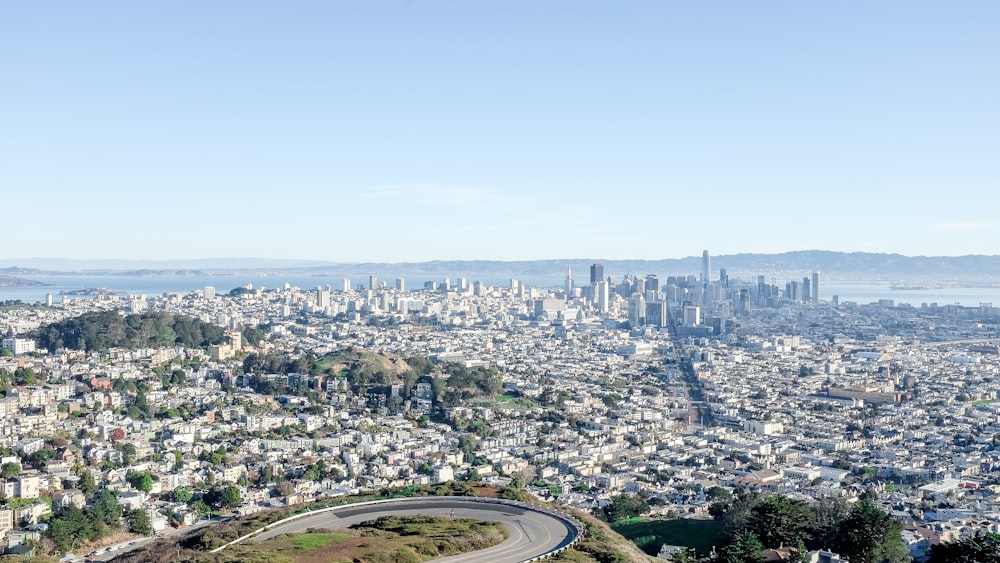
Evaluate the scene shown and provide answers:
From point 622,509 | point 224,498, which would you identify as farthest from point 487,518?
point 224,498

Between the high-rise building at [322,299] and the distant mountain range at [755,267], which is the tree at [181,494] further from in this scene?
the distant mountain range at [755,267]

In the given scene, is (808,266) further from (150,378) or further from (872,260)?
(150,378)

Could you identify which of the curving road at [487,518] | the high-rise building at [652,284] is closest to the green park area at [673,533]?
the curving road at [487,518]

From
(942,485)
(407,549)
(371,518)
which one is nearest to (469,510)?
(371,518)

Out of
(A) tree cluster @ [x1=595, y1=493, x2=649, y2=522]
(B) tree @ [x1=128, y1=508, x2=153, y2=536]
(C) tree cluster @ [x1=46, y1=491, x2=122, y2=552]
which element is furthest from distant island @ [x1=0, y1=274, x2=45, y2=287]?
(A) tree cluster @ [x1=595, y1=493, x2=649, y2=522]

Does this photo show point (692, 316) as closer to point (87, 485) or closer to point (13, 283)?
point (87, 485)

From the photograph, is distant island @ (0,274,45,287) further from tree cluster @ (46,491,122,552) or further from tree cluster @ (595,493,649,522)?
tree cluster @ (595,493,649,522)
